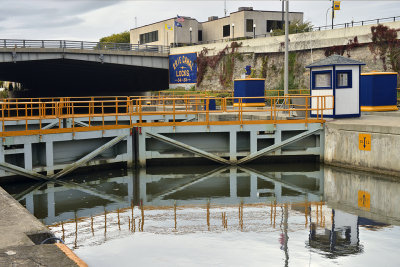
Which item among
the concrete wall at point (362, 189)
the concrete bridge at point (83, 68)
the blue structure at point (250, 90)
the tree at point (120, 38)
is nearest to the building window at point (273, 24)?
the concrete bridge at point (83, 68)

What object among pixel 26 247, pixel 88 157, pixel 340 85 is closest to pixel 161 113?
pixel 88 157

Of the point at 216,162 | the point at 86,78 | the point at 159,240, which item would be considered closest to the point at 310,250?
the point at 159,240

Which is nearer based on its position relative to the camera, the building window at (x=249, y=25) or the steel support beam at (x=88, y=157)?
the steel support beam at (x=88, y=157)

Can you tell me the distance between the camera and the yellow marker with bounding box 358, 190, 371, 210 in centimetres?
1501

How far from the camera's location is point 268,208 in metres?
14.9

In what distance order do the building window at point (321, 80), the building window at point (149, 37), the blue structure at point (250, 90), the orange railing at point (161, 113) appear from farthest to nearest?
the building window at point (149, 37)
the blue structure at point (250, 90)
the building window at point (321, 80)
the orange railing at point (161, 113)

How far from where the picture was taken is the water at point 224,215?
10.5 metres

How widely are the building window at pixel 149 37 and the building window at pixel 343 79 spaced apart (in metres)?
54.9

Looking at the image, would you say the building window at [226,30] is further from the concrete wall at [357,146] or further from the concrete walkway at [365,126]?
the concrete wall at [357,146]

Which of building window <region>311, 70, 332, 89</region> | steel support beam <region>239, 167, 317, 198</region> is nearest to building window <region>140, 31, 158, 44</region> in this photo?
building window <region>311, 70, 332, 89</region>

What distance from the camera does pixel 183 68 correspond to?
2221 inches

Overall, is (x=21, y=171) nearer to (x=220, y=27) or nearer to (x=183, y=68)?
(x=183, y=68)

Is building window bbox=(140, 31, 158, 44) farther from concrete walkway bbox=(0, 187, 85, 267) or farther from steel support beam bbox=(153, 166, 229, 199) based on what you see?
concrete walkway bbox=(0, 187, 85, 267)

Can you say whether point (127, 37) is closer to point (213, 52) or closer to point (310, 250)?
point (213, 52)
